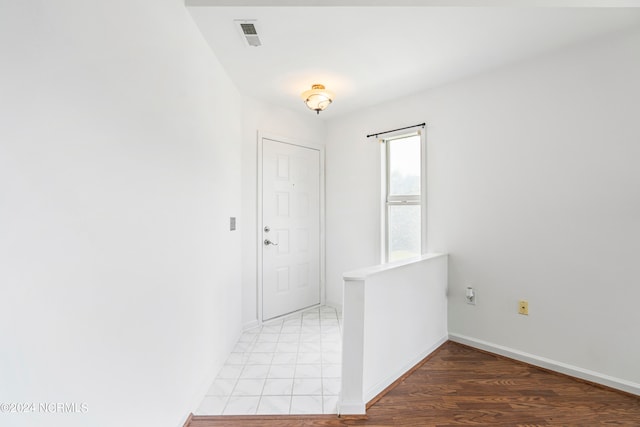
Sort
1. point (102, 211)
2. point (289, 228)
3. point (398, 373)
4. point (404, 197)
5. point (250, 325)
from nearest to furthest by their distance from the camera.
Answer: point (102, 211)
point (398, 373)
point (250, 325)
point (404, 197)
point (289, 228)

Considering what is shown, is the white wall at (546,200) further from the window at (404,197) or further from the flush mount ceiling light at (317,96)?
the flush mount ceiling light at (317,96)

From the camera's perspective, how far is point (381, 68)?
240 cm

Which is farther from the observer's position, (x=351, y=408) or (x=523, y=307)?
(x=523, y=307)

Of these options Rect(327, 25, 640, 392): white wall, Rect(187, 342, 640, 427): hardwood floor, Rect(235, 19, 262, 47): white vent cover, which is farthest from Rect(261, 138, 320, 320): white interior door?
Rect(187, 342, 640, 427): hardwood floor

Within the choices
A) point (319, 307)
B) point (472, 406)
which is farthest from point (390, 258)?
point (472, 406)

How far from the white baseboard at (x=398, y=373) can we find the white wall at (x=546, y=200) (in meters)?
0.33

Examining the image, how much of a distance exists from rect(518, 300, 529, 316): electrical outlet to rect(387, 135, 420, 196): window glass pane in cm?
130

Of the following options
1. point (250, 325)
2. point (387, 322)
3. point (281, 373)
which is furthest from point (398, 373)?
point (250, 325)

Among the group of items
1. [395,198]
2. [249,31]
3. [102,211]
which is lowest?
[102,211]

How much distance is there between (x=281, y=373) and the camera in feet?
7.05

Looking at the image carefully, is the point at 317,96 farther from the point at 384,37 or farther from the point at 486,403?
the point at 486,403

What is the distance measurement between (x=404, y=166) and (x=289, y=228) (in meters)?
1.48

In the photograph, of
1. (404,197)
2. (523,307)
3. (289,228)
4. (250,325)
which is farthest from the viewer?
(289,228)

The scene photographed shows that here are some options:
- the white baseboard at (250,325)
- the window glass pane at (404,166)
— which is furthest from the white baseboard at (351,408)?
the window glass pane at (404,166)
